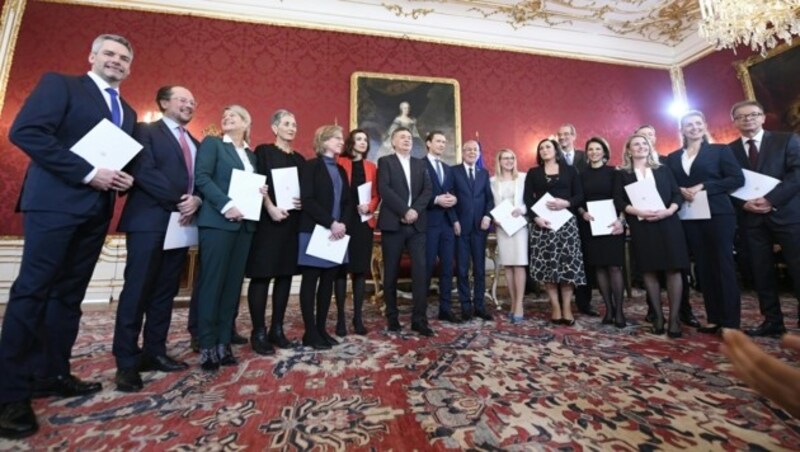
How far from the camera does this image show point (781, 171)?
8.57ft

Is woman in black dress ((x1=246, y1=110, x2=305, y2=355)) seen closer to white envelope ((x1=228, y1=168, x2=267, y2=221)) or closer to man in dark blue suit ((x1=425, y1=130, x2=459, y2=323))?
white envelope ((x1=228, y1=168, x2=267, y2=221))

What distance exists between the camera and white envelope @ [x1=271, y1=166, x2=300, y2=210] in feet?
7.53

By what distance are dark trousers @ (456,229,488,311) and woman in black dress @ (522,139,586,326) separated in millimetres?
447

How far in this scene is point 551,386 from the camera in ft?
5.50

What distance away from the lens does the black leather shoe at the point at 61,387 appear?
1594 mm

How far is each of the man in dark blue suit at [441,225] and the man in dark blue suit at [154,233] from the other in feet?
5.95

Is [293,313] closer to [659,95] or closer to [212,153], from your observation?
[212,153]

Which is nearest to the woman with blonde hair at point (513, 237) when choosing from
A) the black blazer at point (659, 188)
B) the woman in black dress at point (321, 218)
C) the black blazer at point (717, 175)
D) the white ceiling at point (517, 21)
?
the black blazer at point (659, 188)

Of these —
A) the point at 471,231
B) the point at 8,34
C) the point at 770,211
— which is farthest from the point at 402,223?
the point at 8,34

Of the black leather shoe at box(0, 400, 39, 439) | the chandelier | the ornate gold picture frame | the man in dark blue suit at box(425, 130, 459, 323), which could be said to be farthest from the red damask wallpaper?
the black leather shoe at box(0, 400, 39, 439)

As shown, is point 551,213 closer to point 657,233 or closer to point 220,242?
point 657,233

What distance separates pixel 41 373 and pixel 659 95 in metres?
9.11

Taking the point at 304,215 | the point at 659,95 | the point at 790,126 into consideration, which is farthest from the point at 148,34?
the point at 790,126

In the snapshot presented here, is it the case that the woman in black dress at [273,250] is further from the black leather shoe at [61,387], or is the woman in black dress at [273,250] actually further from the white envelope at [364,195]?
the black leather shoe at [61,387]
